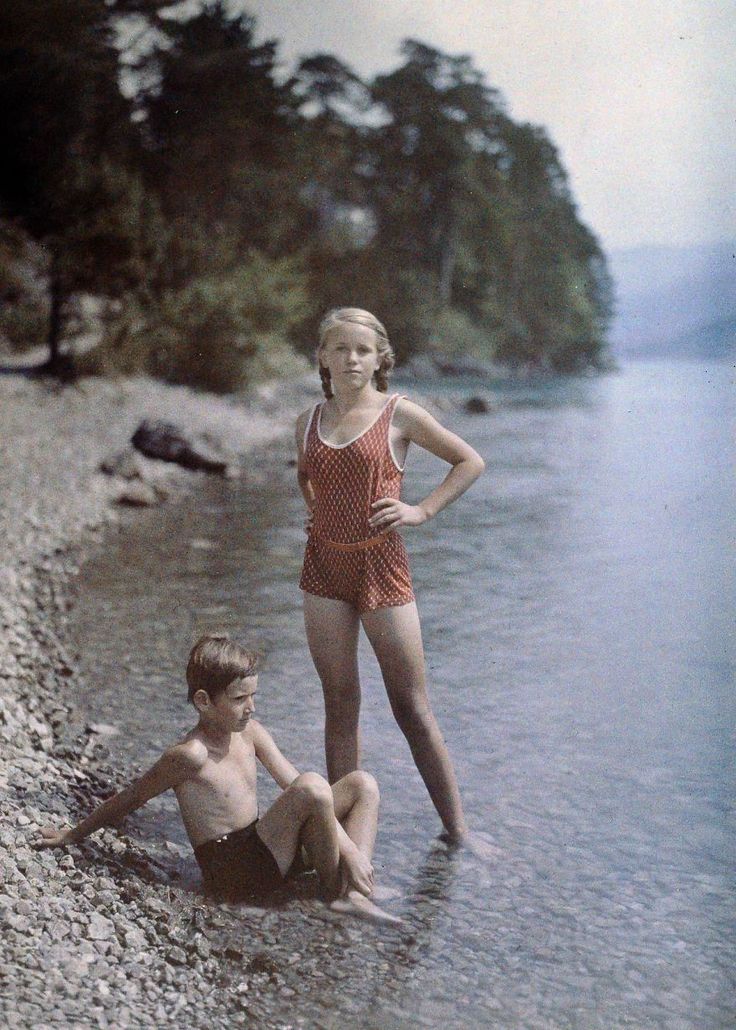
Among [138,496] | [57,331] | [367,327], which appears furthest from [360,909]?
[57,331]

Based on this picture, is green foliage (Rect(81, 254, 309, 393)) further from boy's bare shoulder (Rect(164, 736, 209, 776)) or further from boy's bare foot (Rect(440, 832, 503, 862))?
boy's bare shoulder (Rect(164, 736, 209, 776))

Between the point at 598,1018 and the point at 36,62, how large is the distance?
5869mm

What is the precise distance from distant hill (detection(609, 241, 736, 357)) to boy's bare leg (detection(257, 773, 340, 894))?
6.08 feet

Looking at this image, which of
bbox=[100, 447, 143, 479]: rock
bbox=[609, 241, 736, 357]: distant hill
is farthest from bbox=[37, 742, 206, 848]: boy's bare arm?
bbox=[100, 447, 143, 479]: rock

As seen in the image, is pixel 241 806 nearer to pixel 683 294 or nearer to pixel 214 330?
pixel 683 294

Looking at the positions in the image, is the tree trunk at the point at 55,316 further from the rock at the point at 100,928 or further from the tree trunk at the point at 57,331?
the rock at the point at 100,928

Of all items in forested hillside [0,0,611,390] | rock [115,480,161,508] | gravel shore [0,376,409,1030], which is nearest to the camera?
gravel shore [0,376,409,1030]

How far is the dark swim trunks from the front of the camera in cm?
226

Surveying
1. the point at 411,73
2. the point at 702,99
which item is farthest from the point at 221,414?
the point at 702,99

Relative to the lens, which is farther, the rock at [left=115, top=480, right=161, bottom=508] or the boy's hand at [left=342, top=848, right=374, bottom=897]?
the rock at [left=115, top=480, right=161, bottom=508]

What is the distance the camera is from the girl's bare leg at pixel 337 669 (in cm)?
238

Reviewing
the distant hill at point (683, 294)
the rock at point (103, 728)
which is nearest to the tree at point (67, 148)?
the distant hill at point (683, 294)

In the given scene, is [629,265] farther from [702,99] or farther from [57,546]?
[57,546]

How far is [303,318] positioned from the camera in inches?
410
